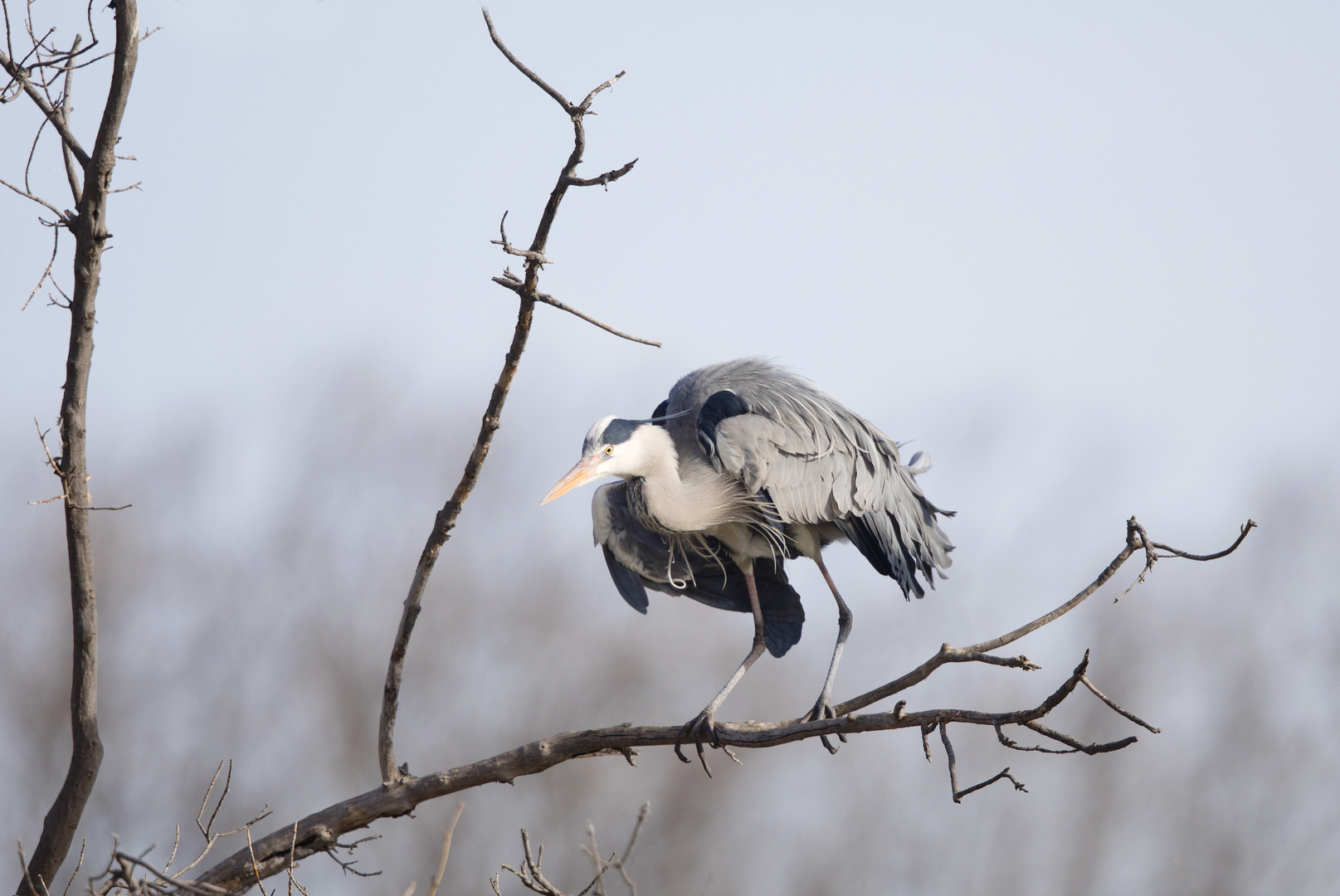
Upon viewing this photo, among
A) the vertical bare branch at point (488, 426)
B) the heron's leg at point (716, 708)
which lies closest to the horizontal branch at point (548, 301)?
the vertical bare branch at point (488, 426)

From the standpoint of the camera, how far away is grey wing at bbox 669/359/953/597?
432 cm

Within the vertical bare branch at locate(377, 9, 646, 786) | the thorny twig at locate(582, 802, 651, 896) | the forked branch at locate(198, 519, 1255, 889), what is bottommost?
the thorny twig at locate(582, 802, 651, 896)

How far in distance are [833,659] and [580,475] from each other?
122 cm

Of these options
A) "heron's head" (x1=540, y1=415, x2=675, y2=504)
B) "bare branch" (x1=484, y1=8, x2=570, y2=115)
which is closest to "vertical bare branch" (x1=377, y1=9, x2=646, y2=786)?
"bare branch" (x1=484, y1=8, x2=570, y2=115)

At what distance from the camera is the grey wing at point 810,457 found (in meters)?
4.32

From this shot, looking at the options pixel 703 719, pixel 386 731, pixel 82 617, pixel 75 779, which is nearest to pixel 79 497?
pixel 82 617

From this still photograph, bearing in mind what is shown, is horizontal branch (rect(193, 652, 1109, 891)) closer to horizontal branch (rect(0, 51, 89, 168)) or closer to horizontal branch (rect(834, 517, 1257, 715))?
horizontal branch (rect(834, 517, 1257, 715))

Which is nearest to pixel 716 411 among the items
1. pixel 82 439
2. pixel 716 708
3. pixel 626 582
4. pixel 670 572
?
pixel 670 572

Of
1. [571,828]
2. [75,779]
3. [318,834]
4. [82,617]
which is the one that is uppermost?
[571,828]

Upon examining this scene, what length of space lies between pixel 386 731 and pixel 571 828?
11.8 meters

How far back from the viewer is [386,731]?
121 inches

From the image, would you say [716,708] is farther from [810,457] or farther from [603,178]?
[603,178]

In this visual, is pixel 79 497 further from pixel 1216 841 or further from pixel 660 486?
pixel 1216 841

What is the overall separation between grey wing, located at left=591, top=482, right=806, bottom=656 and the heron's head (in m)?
0.30
